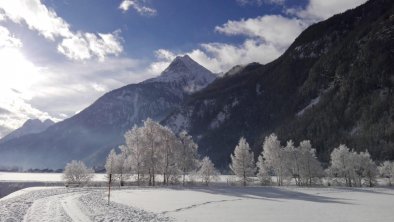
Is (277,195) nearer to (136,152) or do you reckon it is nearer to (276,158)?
(136,152)

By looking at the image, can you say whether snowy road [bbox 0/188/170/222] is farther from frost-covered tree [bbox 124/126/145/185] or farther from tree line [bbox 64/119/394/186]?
frost-covered tree [bbox 124/126/145/185]

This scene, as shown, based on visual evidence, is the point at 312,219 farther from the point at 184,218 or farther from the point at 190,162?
the point at 190,162

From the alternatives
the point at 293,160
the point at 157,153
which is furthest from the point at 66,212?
the point at 293,160

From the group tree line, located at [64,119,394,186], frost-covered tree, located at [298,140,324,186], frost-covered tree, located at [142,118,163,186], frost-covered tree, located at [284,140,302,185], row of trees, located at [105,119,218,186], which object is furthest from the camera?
frost-covered tree, located at [298,140,324,186]

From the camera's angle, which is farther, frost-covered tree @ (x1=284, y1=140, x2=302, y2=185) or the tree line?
frost-covered tree @ (x1=284, y1=140, x2=302, y2=185)

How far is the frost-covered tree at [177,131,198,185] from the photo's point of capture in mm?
113312

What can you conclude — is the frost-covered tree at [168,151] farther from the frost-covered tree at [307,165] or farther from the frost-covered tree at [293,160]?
the frost-covered tree at [307,165]

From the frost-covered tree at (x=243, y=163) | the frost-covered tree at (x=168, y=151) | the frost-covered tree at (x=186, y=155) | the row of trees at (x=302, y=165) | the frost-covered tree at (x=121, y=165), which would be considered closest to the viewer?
the frost-covered tree at (x=168, y=151)

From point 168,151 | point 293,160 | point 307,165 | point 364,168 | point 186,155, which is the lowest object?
point 364,168

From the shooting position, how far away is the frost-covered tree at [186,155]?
113m

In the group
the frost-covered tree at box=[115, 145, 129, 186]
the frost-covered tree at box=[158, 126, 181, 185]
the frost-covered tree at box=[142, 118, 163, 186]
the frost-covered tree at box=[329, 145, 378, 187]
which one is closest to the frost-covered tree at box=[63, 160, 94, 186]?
the frost-covered tree at box=[115, 145, 129, 186]

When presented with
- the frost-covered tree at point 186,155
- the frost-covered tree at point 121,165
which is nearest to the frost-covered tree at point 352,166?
the frost-covered tree at point 186,155

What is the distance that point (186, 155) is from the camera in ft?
375

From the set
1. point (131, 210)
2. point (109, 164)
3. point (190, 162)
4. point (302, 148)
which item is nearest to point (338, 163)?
point (302, 148)
